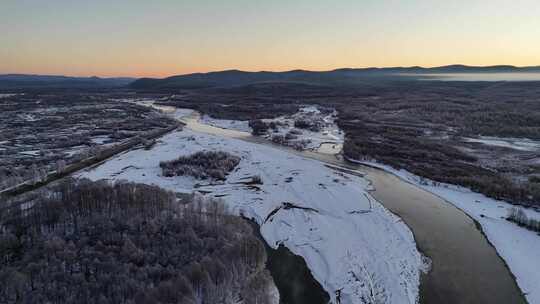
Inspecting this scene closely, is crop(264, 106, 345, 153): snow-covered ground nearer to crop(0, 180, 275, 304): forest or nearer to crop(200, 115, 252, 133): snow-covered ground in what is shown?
crop(200, 115, 252, 133): snow-covered ground

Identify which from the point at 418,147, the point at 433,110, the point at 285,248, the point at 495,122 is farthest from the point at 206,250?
the point at 433,110

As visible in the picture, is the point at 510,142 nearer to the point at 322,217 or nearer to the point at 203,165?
the point at 322,217

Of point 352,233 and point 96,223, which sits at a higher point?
point 96,223

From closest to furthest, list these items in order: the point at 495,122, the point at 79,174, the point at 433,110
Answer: the point at 79,174, the point at 495,122, the point at 433,110

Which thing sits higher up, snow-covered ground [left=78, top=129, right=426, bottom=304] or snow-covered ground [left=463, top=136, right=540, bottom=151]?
snow-covered ground [left=463, top=136, right=540, bottom=151]

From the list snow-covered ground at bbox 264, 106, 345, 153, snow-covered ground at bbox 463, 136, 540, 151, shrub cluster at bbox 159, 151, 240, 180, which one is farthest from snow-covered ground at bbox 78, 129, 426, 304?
snow-covered ground at bbox 463, 136, 540, 151

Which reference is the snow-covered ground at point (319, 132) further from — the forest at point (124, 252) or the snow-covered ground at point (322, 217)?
the forest at point (124, 252)

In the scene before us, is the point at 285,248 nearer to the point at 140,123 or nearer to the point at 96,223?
the point at 96,223

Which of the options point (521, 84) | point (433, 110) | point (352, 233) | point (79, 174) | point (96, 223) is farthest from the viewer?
point (521, 84)
